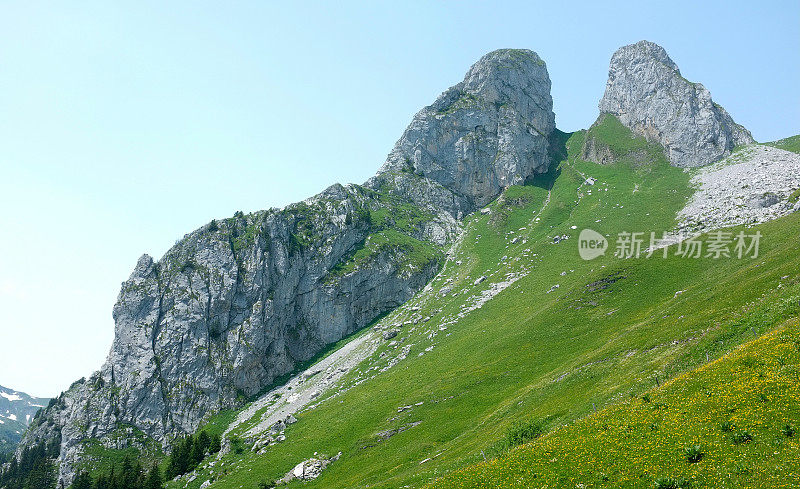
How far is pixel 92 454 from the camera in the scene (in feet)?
342

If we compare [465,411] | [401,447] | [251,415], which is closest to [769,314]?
[465,411]

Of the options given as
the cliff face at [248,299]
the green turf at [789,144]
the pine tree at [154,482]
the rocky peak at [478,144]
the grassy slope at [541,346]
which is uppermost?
the rocky peak at [478,144]

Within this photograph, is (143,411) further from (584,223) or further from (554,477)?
(584,223)

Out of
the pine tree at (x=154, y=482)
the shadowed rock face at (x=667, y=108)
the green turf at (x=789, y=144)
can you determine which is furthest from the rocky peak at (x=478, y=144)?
the pine tree at (x=154, y=482)

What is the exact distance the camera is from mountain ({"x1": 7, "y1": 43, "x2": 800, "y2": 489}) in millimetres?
49062

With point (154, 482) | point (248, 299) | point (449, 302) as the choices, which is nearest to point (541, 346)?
point (449, 302)

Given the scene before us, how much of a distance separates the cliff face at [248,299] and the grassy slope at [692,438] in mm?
108093

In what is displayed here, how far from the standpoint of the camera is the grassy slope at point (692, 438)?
17.5 m

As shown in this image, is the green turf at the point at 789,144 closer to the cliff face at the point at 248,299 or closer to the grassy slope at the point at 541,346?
the grassy slope at the point at 541,346

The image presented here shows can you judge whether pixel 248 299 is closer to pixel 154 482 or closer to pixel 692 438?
pixel 154 482

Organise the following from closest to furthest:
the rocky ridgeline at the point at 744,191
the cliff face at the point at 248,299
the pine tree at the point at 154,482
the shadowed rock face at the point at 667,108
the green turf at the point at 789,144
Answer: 1. the pine tree at the point at 154,482
2. the rocky ridgeline at the point at 744,191
3. the cliff face at the point at 248,299
4. the green turf at the point at 789,144
5. the shadowed rock face at the point at 667,108

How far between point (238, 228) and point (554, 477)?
136 meters

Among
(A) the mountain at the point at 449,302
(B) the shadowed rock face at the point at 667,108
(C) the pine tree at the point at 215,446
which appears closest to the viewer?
(A) the mountain at the point at 449,302

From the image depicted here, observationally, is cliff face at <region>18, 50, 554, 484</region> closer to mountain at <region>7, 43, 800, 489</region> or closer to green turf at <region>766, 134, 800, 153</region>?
mountain at <region>7, 43, 800, 489</region>
